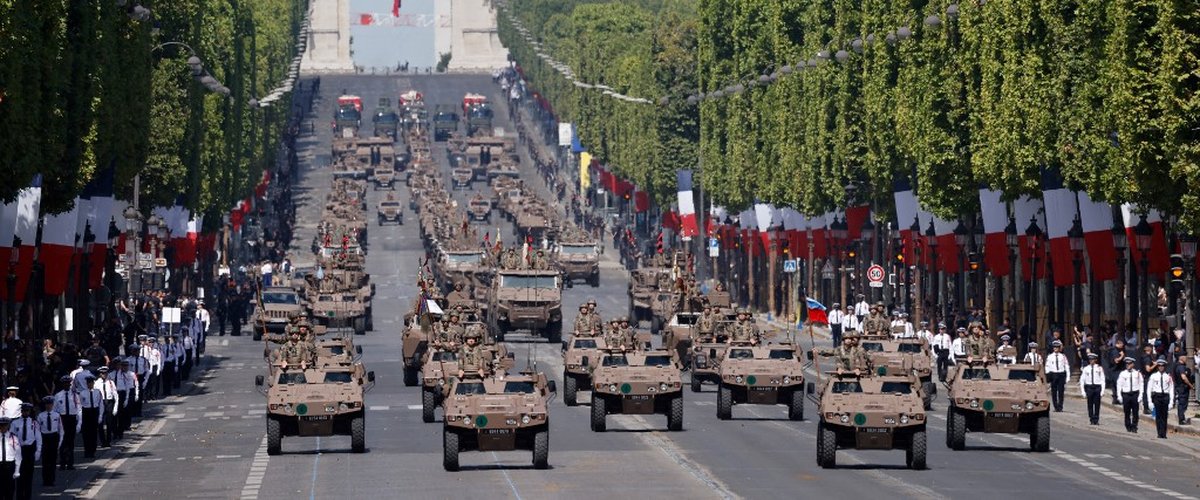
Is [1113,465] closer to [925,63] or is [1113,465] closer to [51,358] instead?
[51,358]

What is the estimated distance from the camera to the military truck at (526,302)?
9450 cm

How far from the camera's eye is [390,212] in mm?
183375

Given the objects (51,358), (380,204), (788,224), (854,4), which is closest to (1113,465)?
(51,358)

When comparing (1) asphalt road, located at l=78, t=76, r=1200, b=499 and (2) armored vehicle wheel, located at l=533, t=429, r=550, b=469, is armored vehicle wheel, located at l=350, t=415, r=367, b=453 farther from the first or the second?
(2) armored vehicle wheel, located at l=533, t=429, r=550, b=469

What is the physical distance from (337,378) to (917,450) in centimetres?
1167

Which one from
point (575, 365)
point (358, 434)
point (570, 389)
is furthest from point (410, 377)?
point (358, 434)

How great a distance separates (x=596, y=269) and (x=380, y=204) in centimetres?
4718

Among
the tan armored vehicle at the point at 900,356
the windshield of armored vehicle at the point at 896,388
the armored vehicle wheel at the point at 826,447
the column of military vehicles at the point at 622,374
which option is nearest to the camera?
the armored vehicle wheel at the point at 826,447

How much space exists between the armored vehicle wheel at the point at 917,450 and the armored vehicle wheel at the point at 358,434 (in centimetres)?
1070

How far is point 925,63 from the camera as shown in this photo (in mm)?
89375

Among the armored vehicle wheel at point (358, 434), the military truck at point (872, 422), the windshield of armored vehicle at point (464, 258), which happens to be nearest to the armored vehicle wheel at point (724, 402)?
the armored vehicle wheel at point (358, 434)

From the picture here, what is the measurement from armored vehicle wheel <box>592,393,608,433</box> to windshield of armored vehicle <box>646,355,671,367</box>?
1.20 meters

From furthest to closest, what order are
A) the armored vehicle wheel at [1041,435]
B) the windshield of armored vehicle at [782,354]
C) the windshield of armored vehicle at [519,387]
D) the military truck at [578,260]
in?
the military truck at [578,260]
the windshield of armored vehicle at [782,354]
the armored vehicle wheel at [1041,435]
the windshield of armored vehicle at [519,387]

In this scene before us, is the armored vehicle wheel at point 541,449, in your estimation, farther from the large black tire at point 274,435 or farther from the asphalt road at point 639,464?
the large black tire at point 274,435
